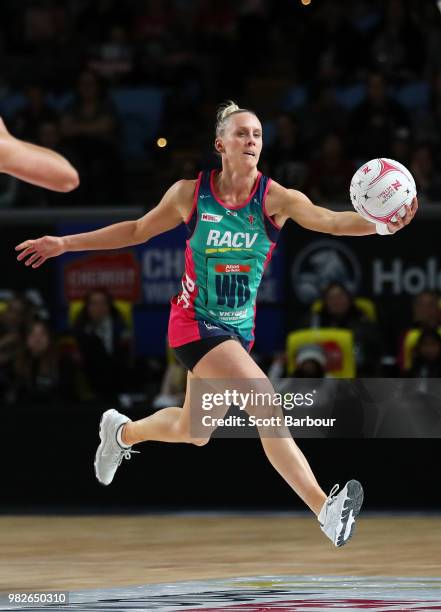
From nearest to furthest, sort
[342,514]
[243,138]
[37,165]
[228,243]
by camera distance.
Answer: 1. [37,165]
2. [342,514]
3. [243,138]
4. [228,243]

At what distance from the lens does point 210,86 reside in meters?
16.6

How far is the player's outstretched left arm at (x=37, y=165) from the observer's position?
5387 millimetres

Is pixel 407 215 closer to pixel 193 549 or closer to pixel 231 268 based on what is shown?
pixel 231 268

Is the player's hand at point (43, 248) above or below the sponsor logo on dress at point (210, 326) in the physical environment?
above

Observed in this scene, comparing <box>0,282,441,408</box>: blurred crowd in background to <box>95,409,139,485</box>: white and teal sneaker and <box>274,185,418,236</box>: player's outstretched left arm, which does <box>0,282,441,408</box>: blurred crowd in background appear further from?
<box>274,185,418,236</box>: player's outstretched left arm

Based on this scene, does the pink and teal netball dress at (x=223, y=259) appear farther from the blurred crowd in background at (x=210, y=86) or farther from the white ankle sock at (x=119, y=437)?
the blurred crowd in background at (x=210, y=86)

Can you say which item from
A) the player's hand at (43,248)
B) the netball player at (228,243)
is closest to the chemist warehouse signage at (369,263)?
the netball player at (228,243)

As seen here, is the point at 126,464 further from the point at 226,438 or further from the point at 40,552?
the point at 40,552

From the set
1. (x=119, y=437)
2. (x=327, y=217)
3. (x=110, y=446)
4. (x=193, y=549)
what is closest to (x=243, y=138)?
(x=327, y=217)

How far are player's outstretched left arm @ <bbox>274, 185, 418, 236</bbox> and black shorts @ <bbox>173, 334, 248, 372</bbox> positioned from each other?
0.71 metres

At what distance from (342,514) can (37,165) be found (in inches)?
105

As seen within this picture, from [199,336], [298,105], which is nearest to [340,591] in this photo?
[199,336]

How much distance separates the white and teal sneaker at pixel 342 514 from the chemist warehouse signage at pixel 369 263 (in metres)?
5.83

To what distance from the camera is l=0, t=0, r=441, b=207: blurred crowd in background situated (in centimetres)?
1451
